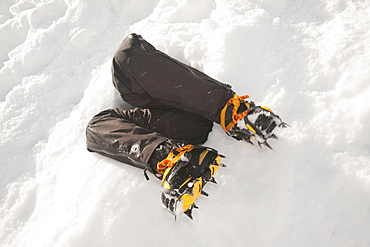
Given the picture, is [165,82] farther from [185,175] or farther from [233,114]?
[185,175]

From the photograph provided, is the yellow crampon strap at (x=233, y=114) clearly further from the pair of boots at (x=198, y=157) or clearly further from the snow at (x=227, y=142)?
the snow at (x=227, y=142)

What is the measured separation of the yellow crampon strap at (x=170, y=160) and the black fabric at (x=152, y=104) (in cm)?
14

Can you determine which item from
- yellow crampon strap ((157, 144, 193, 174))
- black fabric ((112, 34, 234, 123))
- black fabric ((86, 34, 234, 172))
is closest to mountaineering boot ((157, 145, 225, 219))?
yellow crampon strap ((157, 144, 193, 174))

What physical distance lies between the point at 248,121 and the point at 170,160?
0.44 metres

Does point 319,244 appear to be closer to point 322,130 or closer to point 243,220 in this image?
point 243,220

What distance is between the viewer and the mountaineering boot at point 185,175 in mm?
1352

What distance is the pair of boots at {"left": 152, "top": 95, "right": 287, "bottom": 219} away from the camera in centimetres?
136

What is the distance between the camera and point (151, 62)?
1.80m

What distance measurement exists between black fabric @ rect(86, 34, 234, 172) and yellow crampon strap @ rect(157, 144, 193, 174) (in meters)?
0.14

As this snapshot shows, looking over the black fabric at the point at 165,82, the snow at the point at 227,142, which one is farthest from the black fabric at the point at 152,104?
the snow at the point at 227,142

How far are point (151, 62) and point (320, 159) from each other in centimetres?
103

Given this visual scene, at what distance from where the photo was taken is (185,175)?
1.39 metres

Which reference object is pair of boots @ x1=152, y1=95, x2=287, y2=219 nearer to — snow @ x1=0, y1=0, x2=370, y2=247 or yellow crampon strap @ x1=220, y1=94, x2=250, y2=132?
yellow crampon strap @ x1=220, y1=94, x2=250, y2=132

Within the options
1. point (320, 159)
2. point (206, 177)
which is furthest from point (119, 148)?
point (320, 159)
